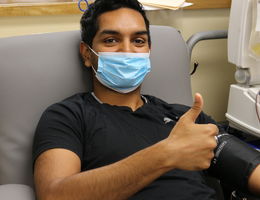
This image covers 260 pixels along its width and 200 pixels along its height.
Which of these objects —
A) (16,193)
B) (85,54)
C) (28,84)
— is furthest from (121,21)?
(16,193)

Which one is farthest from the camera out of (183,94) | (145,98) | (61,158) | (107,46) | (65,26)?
(65,26)


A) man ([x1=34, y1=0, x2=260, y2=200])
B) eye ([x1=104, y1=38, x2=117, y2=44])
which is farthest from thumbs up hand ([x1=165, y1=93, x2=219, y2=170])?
eye ([x1=104, y1=38, x2=117, y2=44])

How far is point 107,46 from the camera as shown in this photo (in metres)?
1.21

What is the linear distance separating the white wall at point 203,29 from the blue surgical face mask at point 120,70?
526 millimetres

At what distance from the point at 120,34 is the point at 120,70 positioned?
134 millimetres

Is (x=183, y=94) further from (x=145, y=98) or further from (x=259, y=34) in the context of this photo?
(x=259, y=34)

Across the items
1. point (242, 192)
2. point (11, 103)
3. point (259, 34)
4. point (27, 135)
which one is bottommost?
point (242, 192)

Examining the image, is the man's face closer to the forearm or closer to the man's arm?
the forearm

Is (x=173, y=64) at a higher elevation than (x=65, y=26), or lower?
lower

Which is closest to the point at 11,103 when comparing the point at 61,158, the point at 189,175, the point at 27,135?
the point at 27,135

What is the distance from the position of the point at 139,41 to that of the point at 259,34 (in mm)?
556

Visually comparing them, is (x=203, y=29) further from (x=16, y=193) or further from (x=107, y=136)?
(x=16, y=193)

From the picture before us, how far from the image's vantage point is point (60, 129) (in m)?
1.03

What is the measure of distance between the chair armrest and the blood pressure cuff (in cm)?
61
